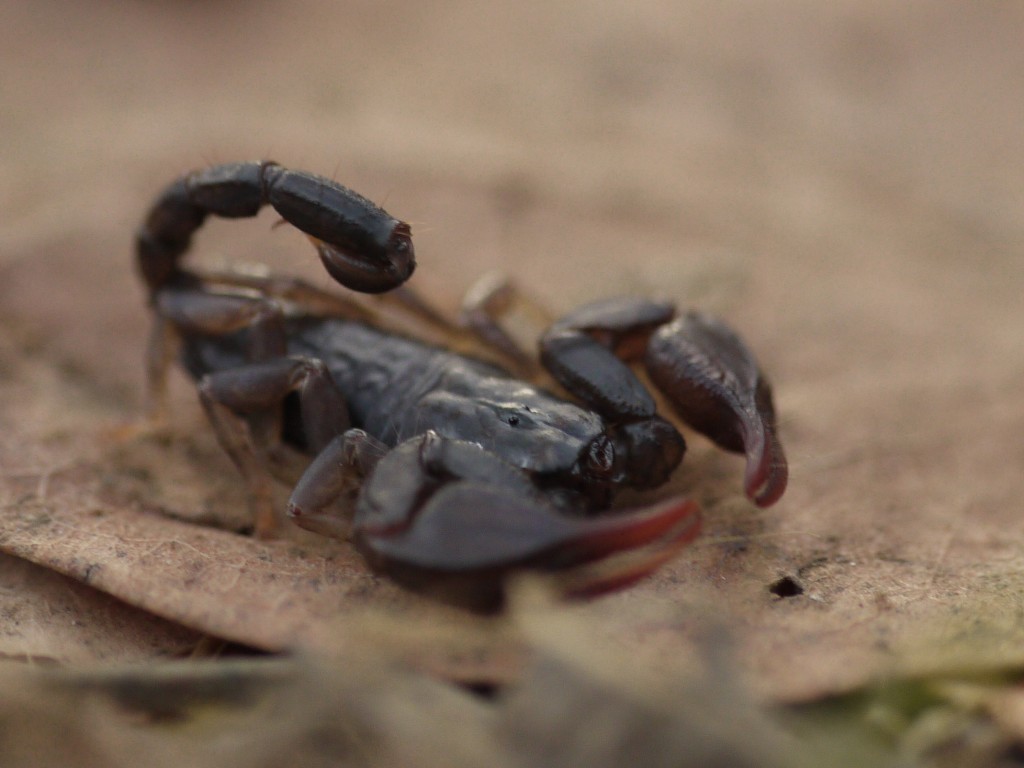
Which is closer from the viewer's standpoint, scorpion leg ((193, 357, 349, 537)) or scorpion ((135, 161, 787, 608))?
scorpion ((135, 161, 787, 608))

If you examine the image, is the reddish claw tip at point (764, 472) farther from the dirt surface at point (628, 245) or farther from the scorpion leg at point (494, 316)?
the scorpion leg at point (494, 316)

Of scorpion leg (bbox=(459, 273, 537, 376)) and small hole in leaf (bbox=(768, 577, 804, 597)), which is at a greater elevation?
scorpion leg (bbox=(459, 273, 537, 376))

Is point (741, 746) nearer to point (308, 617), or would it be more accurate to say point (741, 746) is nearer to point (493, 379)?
point (308, 617)

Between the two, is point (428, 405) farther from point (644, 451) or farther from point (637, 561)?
point (637, 561)

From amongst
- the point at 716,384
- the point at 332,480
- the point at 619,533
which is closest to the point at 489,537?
the point at 619,533

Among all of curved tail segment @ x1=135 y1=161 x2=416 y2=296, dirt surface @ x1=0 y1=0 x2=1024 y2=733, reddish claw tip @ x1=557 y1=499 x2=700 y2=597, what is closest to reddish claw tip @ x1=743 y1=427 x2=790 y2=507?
dirt surface @ x1=0 y1=0 x2=1024 y2=733

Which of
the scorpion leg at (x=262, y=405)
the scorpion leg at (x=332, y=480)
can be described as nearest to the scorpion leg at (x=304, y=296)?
the scorpion leg at (x=262, y=405)

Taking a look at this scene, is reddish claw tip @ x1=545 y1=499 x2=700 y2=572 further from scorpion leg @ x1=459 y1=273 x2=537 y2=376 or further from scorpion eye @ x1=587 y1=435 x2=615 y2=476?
scorpion leg @ x1=459 y1=273 x2=537 y2=376

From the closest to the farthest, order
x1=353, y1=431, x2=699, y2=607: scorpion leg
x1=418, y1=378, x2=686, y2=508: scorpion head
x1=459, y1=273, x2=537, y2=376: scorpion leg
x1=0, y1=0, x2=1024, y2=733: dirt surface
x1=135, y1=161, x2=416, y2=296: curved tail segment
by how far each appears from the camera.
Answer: x1=353, y1=431, x2=699, y2=607: scorpion leg < x1=0, y1=0, x2=1024, y2=733: dirt surface < x1=418, y1=378, x2=686, y2=508: scorpion head < x1=135, y1=161, x2=416, y2=296: curved tail segment < x1=459, y1=273, x2=537, y2=376: scorpion leg
